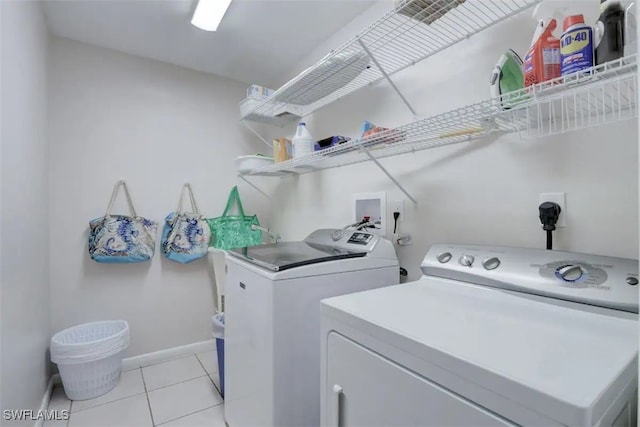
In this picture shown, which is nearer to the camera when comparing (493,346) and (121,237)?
(493,346)

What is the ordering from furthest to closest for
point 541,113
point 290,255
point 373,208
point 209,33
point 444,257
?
point 209,33 < point 373,208 < point 290,255 < point 444,257 < point 541,113

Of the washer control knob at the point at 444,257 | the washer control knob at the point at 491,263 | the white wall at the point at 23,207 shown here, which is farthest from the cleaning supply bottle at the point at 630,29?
the white wall at the point at 23,207

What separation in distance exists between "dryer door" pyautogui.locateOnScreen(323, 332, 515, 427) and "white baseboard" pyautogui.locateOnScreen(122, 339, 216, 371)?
7.20 feet

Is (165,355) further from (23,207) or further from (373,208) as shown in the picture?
(373,208)

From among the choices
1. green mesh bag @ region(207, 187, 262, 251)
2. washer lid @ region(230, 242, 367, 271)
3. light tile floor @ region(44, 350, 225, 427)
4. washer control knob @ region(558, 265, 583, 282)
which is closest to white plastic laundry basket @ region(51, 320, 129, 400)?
light tile floor @ region(44, 350, 225, 427)

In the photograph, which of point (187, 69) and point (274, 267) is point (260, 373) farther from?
point (187, 69)

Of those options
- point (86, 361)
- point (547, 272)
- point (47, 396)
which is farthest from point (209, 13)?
point (47, 396)

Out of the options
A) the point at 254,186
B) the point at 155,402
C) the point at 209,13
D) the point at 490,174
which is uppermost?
the point at 209,13

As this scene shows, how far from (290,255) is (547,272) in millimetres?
983

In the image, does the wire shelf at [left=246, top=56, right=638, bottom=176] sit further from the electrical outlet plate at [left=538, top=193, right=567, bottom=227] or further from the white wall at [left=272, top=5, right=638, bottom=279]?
the electrical outlet plate at [left=538, top=193, right=567, bottom=227]

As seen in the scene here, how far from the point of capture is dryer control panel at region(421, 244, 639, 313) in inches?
30.0

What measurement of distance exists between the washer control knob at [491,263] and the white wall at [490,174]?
22 cm

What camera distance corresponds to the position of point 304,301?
124cm

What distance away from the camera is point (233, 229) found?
2797 millimetres
